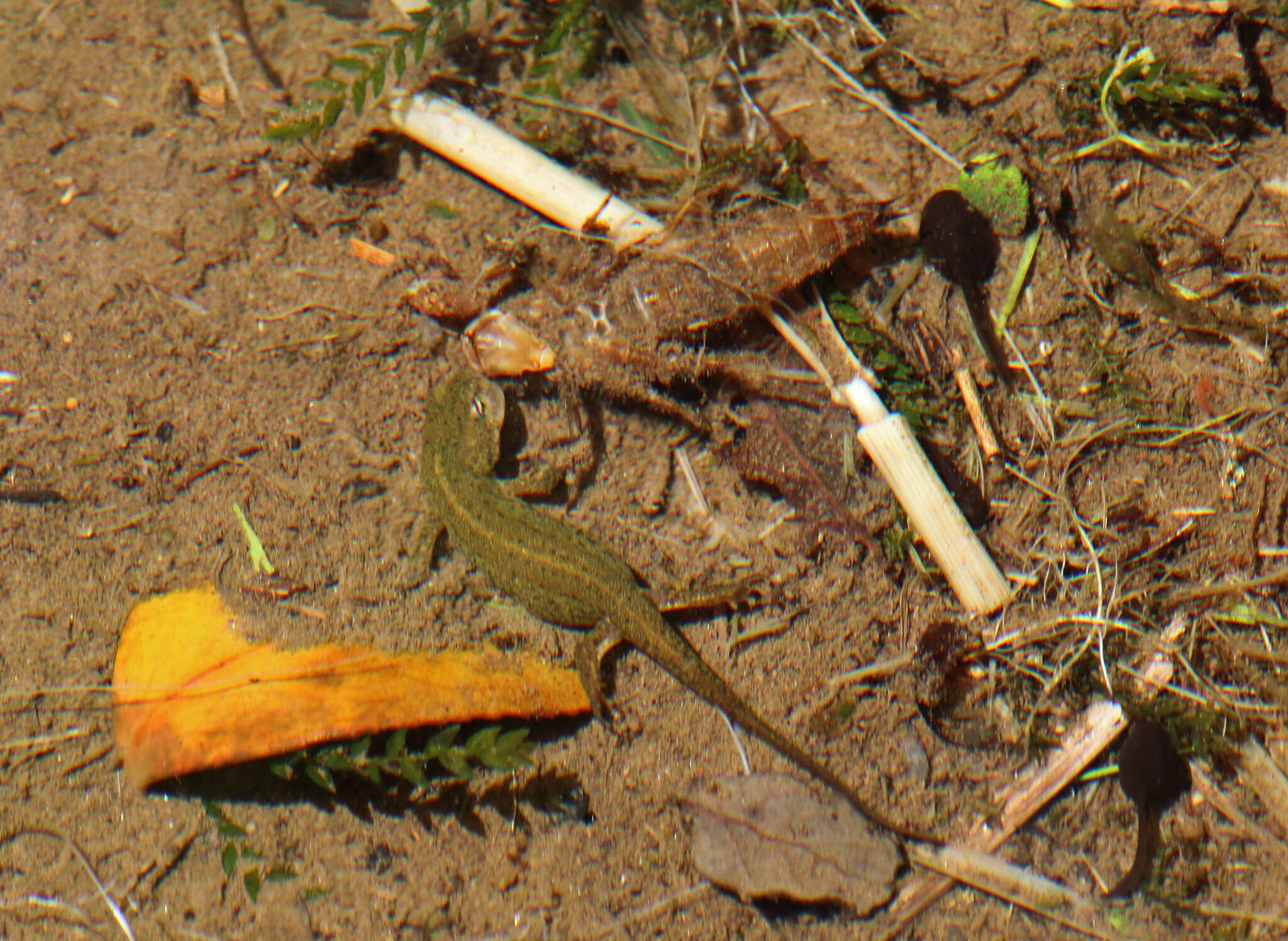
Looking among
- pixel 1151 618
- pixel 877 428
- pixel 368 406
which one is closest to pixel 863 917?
pixel 1151 618

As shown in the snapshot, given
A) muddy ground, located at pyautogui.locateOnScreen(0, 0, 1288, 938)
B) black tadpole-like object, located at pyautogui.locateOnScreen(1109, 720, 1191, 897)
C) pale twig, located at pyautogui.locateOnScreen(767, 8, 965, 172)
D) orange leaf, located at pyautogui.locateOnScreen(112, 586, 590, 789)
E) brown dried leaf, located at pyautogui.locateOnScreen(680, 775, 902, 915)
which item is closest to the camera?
orange leaf, located at pyautogui.locateOnScreen(112, 586, 590, 789)

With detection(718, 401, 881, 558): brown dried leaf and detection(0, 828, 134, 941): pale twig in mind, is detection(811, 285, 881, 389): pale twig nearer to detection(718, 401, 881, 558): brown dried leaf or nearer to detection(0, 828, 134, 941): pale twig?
detection(718, 401, 881, 558): brown dried leaf

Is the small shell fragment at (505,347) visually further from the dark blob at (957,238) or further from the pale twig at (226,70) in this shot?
the dark blob at (957,238)

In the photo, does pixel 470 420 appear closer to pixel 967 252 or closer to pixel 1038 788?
pixel 967 252

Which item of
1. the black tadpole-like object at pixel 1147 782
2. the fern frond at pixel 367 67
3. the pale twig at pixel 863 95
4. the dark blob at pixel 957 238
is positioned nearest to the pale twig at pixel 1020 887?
the black tadpole-like object at pixel 1147 782

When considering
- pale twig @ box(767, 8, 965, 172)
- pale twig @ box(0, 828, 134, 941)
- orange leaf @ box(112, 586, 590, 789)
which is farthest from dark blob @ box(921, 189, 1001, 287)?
pale twig @ box(0, 828, 134, 941)

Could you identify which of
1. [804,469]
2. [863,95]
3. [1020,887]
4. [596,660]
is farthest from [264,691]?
[863,95]
